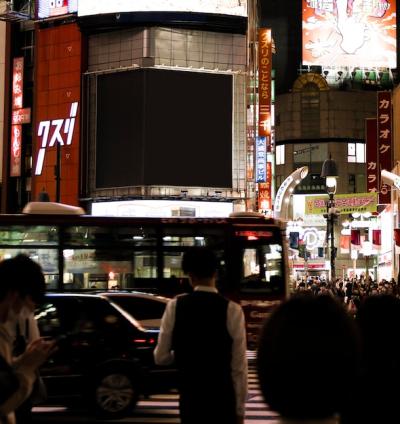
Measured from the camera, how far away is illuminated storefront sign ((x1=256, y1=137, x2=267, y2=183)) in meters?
46.5

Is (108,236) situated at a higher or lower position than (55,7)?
lower

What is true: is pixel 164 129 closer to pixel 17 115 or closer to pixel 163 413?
pixel 17 115

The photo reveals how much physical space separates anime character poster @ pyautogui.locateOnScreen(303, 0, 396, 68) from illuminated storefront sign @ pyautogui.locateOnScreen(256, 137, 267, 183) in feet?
133

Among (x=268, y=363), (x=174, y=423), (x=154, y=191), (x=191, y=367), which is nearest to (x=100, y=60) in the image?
(x=154, y=191)

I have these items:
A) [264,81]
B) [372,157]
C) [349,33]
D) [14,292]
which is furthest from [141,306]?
[349,33]

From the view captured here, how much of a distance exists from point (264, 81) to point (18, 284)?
140 ft

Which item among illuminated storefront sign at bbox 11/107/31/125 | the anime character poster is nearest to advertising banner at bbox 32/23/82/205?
illuminated storefront sign at bbox 11/107/31/125

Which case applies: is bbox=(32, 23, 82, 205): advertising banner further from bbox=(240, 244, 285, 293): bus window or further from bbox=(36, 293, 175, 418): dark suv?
bbox=(36, 293, 175, 418): dark suv

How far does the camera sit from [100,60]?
146 feet

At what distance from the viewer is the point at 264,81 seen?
46781 millimetres

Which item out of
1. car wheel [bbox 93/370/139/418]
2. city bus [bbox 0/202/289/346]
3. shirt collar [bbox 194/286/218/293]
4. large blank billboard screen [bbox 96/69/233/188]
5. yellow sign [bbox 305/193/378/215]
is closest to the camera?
shirt collar [bbox 194/286/218/293]

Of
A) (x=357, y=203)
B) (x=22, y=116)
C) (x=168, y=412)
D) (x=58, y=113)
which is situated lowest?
(x=168, y=412)

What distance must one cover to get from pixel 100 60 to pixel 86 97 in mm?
1926

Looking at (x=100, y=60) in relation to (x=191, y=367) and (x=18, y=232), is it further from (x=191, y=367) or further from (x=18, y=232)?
(x=191, y=367)
